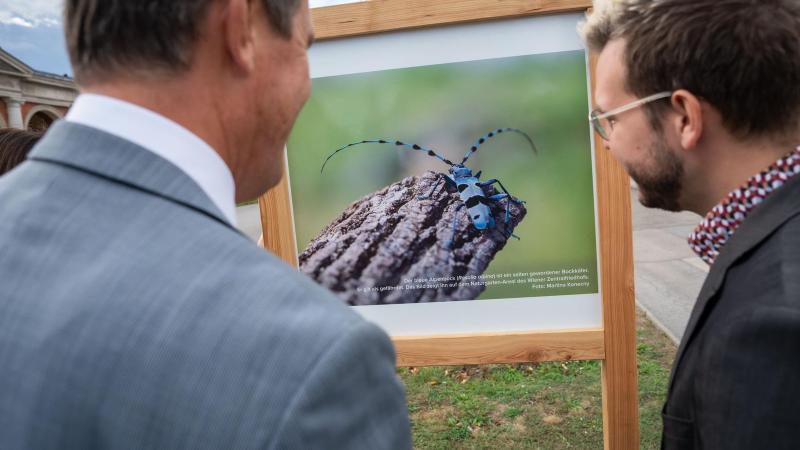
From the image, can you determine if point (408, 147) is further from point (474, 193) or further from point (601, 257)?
point (601, 257)

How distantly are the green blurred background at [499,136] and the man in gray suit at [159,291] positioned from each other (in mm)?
1633

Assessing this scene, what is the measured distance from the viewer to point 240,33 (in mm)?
855

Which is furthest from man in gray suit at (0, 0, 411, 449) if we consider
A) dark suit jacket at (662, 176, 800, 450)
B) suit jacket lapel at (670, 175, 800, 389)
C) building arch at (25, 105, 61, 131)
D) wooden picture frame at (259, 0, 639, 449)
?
building arch at (25, 105, 61, 131)

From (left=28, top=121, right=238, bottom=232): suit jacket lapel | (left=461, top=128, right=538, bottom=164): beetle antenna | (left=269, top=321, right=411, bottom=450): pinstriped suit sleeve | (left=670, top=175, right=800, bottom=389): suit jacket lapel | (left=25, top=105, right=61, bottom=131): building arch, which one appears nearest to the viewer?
(left=269, top=321, right=411, bottom=450): pinstriped suit sleeve

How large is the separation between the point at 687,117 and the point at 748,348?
530 millimetres

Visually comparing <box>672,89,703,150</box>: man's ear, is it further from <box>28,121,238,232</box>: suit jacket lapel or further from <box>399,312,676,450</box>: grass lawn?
<box>399,312,676,450</box>: grass lawn

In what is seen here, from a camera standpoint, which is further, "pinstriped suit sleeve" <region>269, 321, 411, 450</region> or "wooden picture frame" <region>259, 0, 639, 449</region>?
"wooden picture frame" <region>259, 0, 639, 449</region>

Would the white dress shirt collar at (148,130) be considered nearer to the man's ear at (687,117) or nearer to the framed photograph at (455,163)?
the man's ear at (687,117)

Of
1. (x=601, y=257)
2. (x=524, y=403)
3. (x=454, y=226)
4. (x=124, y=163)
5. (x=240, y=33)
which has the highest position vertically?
(x=240, y=33)

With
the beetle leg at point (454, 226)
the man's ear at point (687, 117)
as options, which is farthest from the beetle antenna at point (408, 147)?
the man's ear at point (687, 117)

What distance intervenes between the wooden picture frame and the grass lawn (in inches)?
62.1

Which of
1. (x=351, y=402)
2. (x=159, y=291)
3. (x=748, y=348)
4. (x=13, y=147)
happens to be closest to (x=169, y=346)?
(x=159, y=291)

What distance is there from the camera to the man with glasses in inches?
39.4

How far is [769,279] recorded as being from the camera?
1.05m
